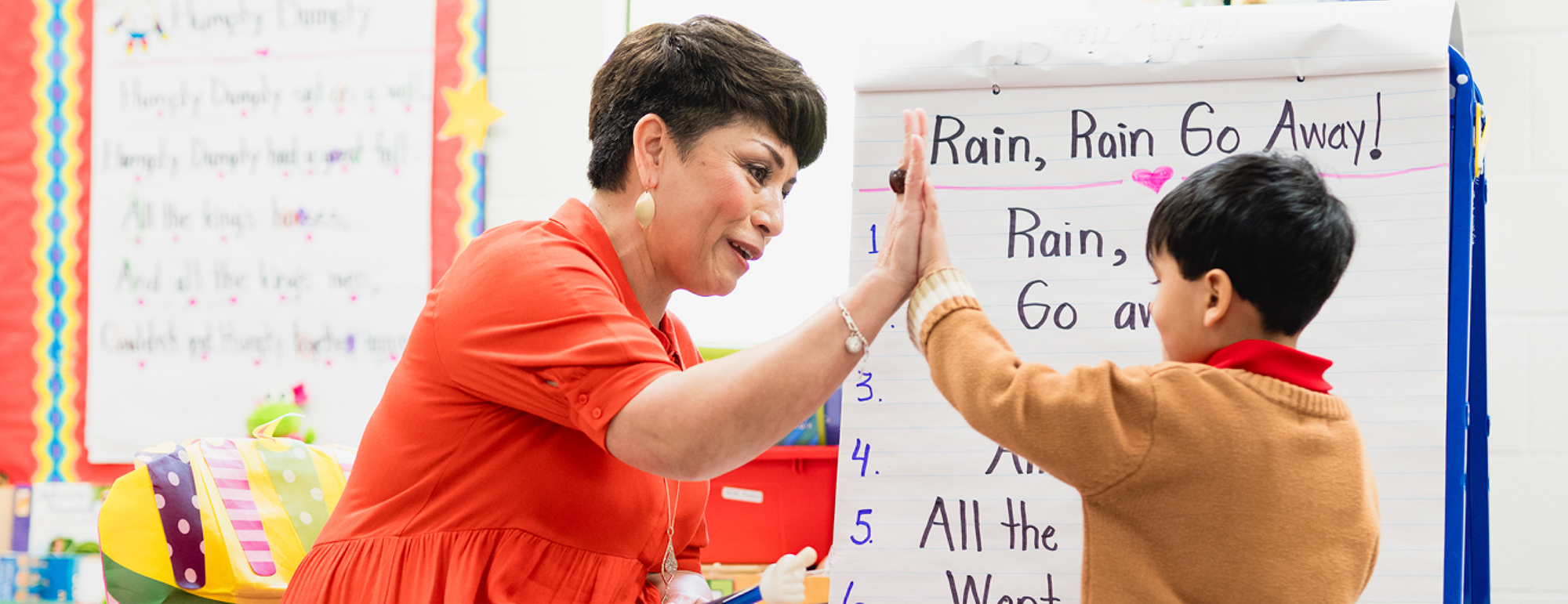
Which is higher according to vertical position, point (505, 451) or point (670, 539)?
point (505, 451)

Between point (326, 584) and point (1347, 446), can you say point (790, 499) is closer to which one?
point (326, 584)

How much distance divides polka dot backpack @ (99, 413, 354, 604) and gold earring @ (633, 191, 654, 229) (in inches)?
21.0

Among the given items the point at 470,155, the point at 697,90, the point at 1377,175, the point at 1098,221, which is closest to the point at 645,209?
the point at 697,90

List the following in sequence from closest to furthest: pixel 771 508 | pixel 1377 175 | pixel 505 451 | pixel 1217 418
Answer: pixel 1217 418, pixel 505 451, pixel 1377 175, pixel 771 508

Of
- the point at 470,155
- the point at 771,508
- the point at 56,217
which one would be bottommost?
the point at 771,508

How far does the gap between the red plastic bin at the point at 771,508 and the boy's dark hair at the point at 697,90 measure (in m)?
0.71

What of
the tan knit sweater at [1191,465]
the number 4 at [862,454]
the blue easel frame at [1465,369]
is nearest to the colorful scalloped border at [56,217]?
the number 4 at [862,454]

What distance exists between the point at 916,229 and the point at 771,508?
90 cm

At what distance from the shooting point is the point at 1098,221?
1.07m

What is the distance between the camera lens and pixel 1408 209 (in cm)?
99

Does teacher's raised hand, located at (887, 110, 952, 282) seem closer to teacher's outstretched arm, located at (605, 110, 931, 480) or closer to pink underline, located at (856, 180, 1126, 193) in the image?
teacher's outstretched arm, located at (605, 110, 931, 480)

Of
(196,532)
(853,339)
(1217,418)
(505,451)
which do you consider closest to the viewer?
(1217,418)

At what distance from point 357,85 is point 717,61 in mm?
1128

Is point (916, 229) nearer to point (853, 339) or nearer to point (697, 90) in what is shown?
point (853, 339)
